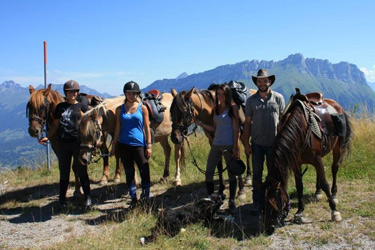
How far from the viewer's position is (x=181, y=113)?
5.22 metres

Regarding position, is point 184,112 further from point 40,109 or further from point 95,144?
point 40,109

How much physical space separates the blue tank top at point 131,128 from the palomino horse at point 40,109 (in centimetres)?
165

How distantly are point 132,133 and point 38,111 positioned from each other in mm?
1898

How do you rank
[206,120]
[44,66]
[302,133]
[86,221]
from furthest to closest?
[44,66] < [206,120] < [86,221] < [302,133]

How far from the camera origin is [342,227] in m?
A: 4.17

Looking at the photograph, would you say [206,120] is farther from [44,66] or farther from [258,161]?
[44,66]

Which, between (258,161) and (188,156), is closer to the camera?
(258,161)

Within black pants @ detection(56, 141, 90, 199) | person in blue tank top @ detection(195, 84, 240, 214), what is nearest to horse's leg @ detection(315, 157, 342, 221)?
person in blue tank top @ detection(195, 84, 240, 214)

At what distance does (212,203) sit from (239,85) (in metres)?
2.56

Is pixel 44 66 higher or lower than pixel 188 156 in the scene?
higher

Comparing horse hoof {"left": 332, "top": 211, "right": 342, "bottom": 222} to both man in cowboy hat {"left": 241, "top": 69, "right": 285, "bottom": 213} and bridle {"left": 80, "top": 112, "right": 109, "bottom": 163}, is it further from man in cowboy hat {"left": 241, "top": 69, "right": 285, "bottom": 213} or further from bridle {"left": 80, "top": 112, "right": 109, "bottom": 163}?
bridle {"left": 80, "top": 112, "right": 109, "bottom": 163}

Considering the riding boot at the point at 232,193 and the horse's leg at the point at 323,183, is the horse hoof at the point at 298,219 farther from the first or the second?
the riding boot at the point at 232,193

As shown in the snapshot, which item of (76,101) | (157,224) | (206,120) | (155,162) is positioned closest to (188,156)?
(155,162)

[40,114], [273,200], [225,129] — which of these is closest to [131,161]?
[225,129]
